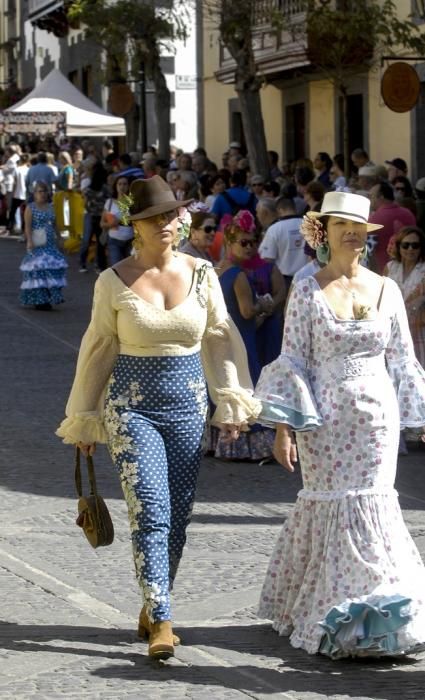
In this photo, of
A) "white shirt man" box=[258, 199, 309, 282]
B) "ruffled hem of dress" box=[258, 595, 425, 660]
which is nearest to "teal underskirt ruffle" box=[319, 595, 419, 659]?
"ruffled hem of dress" box=[258, 595, 425, 660]

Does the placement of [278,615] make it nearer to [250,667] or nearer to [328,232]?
[250,667]

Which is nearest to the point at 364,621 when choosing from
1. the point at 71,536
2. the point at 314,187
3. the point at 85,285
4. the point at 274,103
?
the point at 71,536

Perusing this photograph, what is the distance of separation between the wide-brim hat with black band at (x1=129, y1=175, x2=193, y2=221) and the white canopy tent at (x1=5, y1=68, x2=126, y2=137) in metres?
26.6

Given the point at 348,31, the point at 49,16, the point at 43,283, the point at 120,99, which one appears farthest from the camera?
the point at 49,16

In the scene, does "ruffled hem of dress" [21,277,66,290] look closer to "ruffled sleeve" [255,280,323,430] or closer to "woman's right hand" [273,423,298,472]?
"ruffled sleeve" [255,280,323,430]

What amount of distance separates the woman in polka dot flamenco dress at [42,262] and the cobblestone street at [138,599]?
8.08 m

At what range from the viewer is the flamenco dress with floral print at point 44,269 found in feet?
67.9

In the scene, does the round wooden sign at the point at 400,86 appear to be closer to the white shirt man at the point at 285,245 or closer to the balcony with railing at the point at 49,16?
the white shirt man at the point at 285,245

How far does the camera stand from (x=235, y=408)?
6859 mm

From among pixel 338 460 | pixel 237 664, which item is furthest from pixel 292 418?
pixel 237 664

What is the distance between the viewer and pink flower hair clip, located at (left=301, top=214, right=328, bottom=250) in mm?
6855

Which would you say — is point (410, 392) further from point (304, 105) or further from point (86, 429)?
point (304, 105)

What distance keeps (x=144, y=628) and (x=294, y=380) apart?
1188mm

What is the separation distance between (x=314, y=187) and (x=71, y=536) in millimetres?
7355
